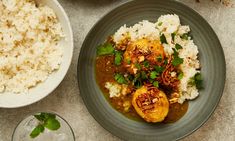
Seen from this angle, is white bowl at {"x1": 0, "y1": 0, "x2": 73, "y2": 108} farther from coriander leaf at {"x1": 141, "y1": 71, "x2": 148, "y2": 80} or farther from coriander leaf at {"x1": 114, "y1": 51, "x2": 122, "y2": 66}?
coriander leaf at {"x1": 141, "y1": 71, "x2": 148, "y2": 80}

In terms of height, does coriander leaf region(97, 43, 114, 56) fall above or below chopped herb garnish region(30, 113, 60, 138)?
above

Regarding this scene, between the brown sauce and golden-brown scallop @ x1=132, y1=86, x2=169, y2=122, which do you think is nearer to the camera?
golden-brown scallop @ x1=132, y1=86, x2=169, y2=122

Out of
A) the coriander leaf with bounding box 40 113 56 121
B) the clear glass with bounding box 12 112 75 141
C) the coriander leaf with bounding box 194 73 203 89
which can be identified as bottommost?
the clear glass with bounding box 12 112 75 141

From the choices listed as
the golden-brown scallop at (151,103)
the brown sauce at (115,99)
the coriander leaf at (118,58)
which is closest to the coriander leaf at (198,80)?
the brown sauce at (115,99)

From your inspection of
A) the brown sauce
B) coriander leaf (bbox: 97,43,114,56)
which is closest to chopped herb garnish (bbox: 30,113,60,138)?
the brown sauce

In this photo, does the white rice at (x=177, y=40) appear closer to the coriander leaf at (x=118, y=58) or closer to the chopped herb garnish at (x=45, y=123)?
the coriander leaf at (x=118, y=58)

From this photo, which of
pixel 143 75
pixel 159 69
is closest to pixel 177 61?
pixel 159 69
